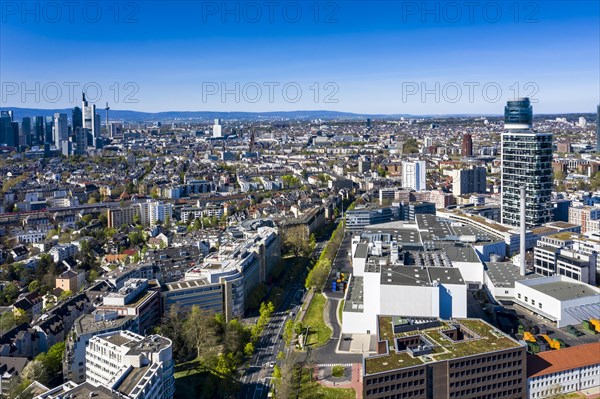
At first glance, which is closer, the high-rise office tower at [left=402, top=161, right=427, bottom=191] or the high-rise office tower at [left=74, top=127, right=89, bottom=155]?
the high-rise office tower at [left=402, top=161, right=427, bottom=191]

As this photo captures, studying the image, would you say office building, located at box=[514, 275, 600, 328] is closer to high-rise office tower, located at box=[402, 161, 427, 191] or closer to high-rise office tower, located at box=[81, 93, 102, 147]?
high-rise office tower, located at box=[402, 161, 427, 191]

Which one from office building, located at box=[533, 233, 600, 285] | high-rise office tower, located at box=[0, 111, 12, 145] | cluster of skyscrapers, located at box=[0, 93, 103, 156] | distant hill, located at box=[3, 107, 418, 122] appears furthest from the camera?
distant hill, located at box=[3, 107, 418, 122]

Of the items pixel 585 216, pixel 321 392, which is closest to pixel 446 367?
pixel 321 392

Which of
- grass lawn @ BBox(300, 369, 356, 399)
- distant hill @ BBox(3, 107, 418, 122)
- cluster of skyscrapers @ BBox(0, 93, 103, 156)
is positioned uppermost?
distant hill @ BBox(3, 107, 418, 122)

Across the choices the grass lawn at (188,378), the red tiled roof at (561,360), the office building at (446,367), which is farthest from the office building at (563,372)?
the grass lawn at (188,378)

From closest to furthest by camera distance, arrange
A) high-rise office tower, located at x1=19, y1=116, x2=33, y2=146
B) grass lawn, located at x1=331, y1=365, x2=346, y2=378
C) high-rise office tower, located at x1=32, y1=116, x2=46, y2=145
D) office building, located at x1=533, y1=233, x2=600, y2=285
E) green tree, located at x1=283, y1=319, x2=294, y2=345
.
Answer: grass lawn, located at x1=331, y1=365, x2=346, y2=378
green tree, located at x1=283, y1=319, x2=294, y2=345
office building, located at x1=533, y1=233, x2=600, y2=285
high-rise office tower, located at x1=19, y1=116, x2=33, y2=146
high-rise office tower, located at x1=32, y1=116, x2=46, y2=145

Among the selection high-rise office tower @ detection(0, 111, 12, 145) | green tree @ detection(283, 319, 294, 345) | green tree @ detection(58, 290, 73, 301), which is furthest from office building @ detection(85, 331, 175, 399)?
high-rise office tower @ detection(0, 111, 12, 145)

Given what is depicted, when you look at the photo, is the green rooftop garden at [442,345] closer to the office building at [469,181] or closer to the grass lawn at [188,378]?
the grass lawn at [188,378]

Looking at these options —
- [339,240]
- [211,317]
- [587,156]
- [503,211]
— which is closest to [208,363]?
[211,317]

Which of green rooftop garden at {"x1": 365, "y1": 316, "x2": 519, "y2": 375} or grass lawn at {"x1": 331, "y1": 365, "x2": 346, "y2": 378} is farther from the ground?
green rooftop garden at {"x1": 365, "y1": 316, "x2": 519, "y2": 375}
